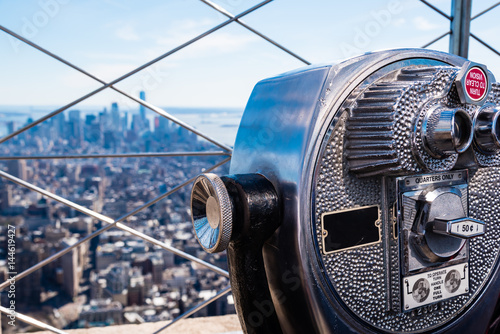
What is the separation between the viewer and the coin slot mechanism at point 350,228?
2.37ft

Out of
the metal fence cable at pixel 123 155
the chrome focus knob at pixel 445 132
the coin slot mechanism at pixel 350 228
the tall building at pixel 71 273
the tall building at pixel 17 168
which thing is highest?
the chrome focus knob at pixel 445 132

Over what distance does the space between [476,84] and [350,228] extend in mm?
334

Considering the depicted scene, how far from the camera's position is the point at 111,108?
60.7 inches

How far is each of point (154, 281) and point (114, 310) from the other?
197 millimetres

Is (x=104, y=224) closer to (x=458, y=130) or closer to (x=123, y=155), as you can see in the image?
(x=123, y=155)

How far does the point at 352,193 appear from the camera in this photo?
742mm

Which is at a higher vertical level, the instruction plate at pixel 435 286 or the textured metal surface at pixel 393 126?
the textured metal surface at pixel 393 126

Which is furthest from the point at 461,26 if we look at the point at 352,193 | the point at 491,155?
the point at 352,193

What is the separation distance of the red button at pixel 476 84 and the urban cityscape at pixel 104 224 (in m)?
0.95

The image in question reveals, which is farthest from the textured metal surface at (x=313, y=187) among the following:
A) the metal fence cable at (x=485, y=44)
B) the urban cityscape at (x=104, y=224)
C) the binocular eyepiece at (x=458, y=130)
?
the metal fence cable at (x=485, y=44)

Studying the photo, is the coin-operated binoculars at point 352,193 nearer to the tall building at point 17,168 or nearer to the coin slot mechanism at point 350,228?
the coin slot mechanism at point 350,228

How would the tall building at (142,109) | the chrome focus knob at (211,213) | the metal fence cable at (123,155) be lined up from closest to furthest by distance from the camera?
the chrome focus knob at (211,213), the metal fence cable at (123,155), the tall building at (142,109)

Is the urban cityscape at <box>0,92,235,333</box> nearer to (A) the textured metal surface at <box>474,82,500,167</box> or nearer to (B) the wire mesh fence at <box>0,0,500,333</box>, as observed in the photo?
(B) the wire mesh fence at <box>0,0,500,333</box>

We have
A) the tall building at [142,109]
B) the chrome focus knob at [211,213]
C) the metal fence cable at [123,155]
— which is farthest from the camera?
the tall building at [142,109]
